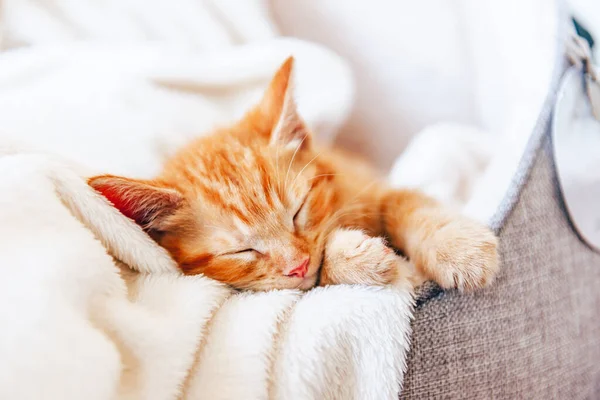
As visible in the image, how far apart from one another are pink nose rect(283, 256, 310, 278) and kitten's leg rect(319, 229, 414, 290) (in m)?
0.04

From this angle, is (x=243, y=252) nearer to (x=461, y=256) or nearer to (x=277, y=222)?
(x=277, y=222)

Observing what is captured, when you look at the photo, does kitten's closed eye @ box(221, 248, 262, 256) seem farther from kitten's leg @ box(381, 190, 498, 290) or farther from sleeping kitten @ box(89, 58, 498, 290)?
kitten's leg @ box(381, 190, 498, 290)

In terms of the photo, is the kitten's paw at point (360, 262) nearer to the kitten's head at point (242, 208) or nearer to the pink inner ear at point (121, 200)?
the kitten's head at point (242, 208)

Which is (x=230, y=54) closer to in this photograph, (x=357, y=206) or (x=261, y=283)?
(x=357, y=206)

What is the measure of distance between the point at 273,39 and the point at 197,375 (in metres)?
1.08

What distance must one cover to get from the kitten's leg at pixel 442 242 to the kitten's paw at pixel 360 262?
0.15ft

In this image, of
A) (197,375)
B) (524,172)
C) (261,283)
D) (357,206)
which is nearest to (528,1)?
(524,172)

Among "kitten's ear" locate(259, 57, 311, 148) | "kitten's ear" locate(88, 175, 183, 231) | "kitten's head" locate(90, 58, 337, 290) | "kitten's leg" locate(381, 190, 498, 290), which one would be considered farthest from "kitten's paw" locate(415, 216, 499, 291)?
"kitten's ear" locate(88, 175, 183, 231)

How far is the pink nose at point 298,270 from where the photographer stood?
812 millimetres

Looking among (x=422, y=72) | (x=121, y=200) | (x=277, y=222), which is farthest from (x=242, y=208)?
(x=422, y=72)

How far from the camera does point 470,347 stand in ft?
2.52

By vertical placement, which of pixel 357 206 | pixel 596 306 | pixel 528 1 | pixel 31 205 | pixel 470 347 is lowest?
pixel 596 306

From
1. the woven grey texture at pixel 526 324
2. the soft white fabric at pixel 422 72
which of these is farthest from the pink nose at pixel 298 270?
the soft white fabric at pixel 422 72

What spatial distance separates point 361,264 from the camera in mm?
778
